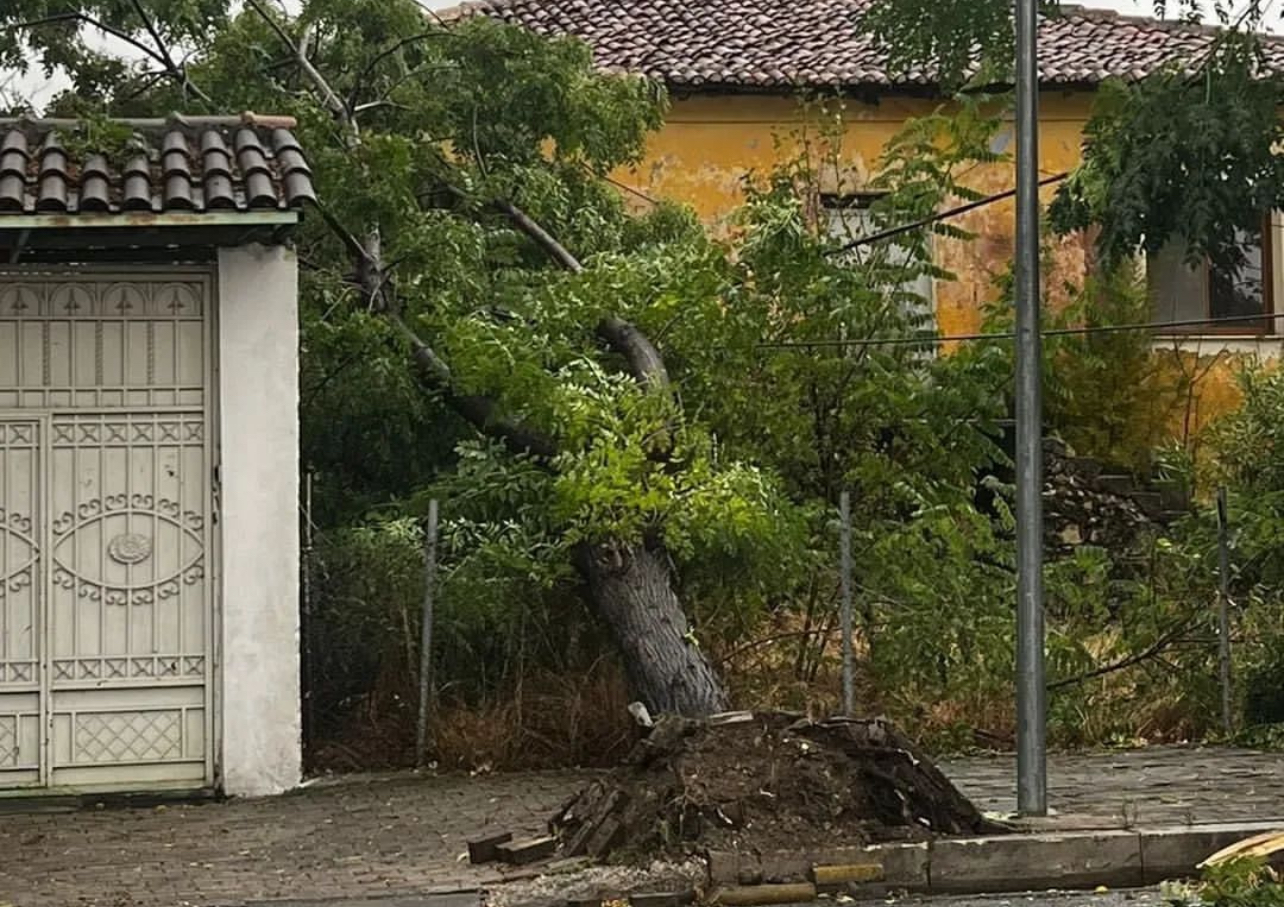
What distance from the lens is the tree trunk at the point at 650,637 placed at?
1243 cm

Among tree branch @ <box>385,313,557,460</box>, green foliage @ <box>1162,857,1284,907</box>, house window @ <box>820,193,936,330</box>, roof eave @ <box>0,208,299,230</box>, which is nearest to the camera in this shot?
green foliage @ <box>1162,857,1284,907</box>

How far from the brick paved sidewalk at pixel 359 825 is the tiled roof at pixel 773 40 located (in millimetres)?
11143

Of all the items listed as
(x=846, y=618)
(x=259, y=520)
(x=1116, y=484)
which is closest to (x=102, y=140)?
(x=259, y=520)

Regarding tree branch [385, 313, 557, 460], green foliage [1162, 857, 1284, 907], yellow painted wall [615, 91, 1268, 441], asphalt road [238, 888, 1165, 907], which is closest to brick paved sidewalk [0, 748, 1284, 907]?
asphalt road [238, 888, 1165, 907]

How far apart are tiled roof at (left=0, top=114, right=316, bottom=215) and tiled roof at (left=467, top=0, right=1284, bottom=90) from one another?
935 cm

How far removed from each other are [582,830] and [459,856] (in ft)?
2.30

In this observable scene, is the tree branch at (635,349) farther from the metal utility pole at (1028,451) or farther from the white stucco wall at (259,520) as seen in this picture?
the metal utility pole at (1028,451)

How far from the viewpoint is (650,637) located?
1248 cm

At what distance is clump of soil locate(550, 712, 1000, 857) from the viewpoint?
9.02 metres

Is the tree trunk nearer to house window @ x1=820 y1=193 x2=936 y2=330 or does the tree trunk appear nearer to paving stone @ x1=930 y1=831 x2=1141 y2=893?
house window @ x1=820 y1=193 x2=936 y2=330

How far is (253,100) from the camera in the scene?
1505 centimetres

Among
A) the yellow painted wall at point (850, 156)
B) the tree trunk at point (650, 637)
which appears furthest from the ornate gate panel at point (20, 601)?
the yellow painted wall at point (850, 156)

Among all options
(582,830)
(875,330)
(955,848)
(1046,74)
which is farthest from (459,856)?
(1046,74)

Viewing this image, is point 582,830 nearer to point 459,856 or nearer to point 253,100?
point 459,856
